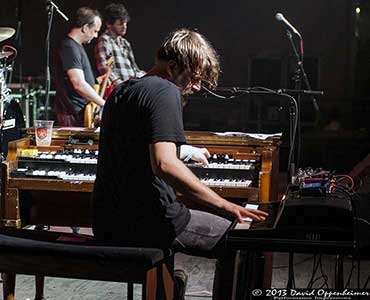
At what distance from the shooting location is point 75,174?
12.1 feet

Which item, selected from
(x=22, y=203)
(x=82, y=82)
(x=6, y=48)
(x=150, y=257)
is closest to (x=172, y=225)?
(x=150, y=257)

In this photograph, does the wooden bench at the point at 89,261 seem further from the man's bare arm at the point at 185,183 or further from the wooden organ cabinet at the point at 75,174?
the wooden organ cabinet at the point at 75,174

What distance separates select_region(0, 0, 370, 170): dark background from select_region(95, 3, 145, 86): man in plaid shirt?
7 cm

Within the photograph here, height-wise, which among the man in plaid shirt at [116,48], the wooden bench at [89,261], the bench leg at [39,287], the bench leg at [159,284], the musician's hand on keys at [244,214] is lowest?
the bench leg at [39,287]

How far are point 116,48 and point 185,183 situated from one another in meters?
3.80

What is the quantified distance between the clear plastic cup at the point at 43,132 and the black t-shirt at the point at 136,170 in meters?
1.12

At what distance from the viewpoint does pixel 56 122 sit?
616 centimetres

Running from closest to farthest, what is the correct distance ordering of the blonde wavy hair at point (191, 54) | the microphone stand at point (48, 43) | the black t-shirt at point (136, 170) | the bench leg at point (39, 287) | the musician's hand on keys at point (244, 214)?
the musician's hand on keys at point (244, 214) → the black t-shirt at point (136, 170) → the blonde wavy hair at point (191, 54) → the bench leg at point (39, 287) → the microphone stand at point (48, 43)

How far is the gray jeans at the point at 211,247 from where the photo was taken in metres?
2.81

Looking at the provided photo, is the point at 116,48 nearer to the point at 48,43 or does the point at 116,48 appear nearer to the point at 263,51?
the point at 48,43

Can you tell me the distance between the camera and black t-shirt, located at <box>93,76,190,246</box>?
8.55 ft

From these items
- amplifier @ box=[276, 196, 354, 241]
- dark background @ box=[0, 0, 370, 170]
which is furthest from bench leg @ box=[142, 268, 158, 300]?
dark background @ box=[0, 0, 370, 170]

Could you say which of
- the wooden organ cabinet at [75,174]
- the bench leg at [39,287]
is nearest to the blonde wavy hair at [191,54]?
the wooden organ cabinet at [75,174]

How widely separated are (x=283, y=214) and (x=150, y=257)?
0.56 meters
